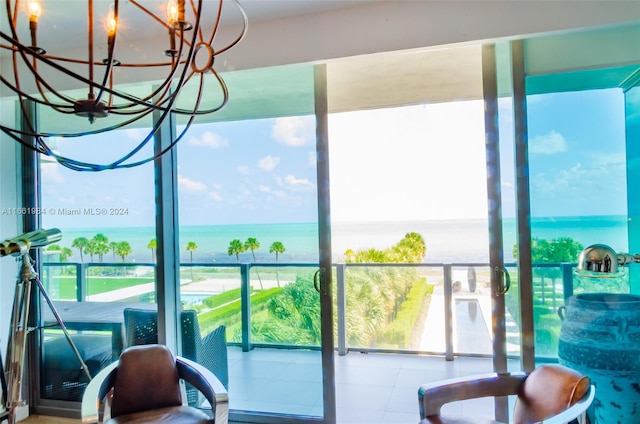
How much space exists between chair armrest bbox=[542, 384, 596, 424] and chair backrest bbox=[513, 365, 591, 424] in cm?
2

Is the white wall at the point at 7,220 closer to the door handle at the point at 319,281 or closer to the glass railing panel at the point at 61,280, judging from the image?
the glass railing panel at the point at 61,280

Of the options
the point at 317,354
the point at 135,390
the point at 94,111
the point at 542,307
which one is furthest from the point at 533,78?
the point at 135,390

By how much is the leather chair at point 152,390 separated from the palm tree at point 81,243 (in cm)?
133

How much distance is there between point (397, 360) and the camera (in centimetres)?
439

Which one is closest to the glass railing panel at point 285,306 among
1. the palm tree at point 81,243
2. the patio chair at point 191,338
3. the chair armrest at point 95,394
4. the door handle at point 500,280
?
the patio chair at point 191,338

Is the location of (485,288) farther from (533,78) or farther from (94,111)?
(94,111)

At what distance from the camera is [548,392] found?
1.98 meters

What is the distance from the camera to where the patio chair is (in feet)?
10.2

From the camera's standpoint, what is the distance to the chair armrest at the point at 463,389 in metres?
2.06

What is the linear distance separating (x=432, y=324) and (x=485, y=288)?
28.1 inches

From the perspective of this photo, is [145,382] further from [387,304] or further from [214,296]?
[387,304]

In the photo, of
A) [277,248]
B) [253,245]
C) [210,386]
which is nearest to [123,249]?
[253,245]

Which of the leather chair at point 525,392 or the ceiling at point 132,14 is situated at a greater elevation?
the ceiling at point 132,14

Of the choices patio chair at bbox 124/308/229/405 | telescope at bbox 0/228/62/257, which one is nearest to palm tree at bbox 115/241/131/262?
patio chair at bbox 124/308/229/405
